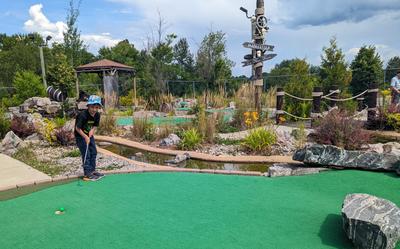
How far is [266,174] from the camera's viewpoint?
15.0 ft

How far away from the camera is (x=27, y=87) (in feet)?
47.5

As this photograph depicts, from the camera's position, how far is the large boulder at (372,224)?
2.23 metres

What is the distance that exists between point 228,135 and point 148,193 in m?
3.92

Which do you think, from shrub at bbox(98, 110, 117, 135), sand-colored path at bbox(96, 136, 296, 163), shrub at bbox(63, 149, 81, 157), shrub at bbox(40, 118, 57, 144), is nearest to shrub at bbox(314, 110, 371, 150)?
sand-colored path at bbox(96, 136, 296, 163)

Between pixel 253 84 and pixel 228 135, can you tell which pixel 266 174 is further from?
pixel 253 84

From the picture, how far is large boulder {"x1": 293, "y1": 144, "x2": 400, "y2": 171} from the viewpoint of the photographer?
423 cm

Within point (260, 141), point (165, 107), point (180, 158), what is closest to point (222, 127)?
point (260, 141)

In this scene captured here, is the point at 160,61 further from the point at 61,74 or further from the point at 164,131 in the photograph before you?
the point at 164,131

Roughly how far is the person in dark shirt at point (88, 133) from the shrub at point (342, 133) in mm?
3669

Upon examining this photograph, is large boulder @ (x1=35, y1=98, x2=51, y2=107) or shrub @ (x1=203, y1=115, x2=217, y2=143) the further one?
large boulder @ (x1=35, y1=98, x2=51, y2=107)

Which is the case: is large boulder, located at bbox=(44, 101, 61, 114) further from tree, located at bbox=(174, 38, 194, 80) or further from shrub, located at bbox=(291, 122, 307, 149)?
tree, located at bbox=(174, 38, 194, 80)

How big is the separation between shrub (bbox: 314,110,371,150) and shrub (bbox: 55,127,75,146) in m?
4.96

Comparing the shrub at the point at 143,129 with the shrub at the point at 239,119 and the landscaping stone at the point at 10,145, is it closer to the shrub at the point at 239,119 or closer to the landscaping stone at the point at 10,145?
the shrub at the point at 239,119

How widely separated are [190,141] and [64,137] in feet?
8.77
